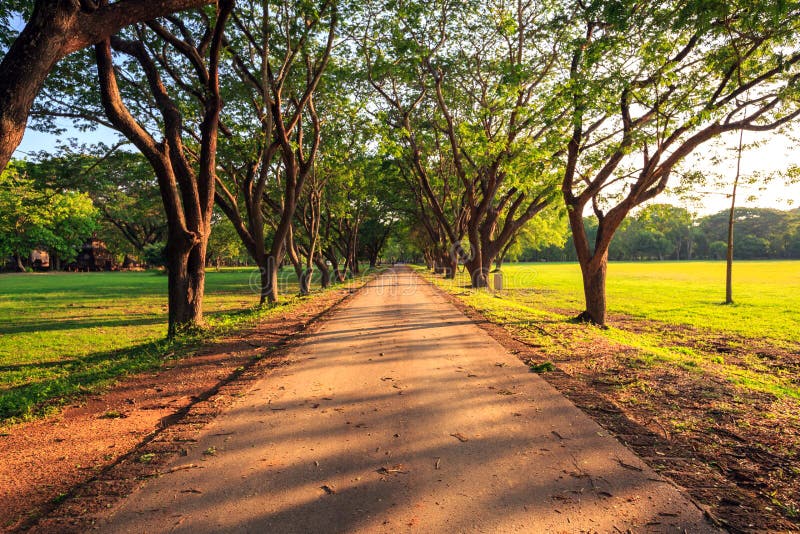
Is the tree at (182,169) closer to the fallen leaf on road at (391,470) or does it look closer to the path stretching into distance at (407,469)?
the path stretching into distance at (407,469)

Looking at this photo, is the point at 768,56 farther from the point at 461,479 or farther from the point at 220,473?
the point at 220,473

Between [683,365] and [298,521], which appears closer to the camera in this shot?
[298,521]

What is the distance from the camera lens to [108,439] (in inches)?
149

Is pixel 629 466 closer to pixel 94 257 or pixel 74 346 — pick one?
pixel 74 346

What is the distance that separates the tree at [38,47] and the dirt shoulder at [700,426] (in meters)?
6.44

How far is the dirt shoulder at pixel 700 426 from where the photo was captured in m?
2.72

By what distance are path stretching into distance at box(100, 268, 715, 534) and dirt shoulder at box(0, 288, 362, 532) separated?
10.9 inches

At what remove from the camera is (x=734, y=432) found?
3797 millimetres

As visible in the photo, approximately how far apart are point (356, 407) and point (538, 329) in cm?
630

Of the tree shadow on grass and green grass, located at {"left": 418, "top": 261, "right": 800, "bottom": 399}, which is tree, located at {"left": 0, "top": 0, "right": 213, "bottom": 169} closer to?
the tree shadow on grass

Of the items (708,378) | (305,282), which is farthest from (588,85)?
(305,282)

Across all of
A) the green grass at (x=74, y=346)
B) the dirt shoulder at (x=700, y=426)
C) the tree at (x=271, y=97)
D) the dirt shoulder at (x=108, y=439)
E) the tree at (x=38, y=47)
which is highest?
the tree at (x=271, y=97)

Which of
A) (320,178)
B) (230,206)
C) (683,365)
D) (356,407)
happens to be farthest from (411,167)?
(356,407)

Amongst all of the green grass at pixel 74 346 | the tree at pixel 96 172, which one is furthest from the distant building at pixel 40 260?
the tree at pixel 96 172
